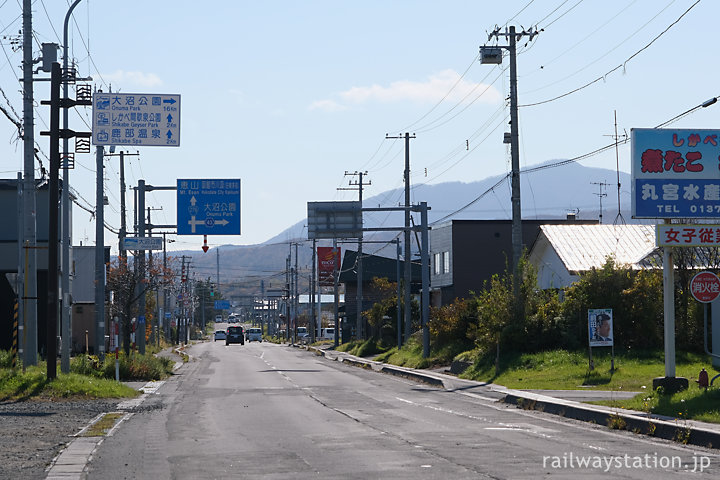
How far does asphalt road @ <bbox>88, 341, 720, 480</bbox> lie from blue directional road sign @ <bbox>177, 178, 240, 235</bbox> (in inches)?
501

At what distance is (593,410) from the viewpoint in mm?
18188

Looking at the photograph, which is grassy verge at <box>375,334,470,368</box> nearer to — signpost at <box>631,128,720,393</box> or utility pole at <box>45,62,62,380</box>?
utility pole at <box>45,62,62,380</box>

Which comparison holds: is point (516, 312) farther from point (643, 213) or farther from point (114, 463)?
point (114, 463)

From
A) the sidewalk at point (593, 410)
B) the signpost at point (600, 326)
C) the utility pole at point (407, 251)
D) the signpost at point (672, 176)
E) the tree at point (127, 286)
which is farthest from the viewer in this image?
the utility pole at point (407, 251)

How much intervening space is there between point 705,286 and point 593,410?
341 cm

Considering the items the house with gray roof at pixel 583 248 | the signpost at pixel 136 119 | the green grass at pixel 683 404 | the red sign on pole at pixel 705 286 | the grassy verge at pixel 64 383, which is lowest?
the grassy verge at pixel 64 383

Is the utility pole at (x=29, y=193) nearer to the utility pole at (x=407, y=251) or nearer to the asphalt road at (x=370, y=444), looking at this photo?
the asphalt road at (x=370, y=444)

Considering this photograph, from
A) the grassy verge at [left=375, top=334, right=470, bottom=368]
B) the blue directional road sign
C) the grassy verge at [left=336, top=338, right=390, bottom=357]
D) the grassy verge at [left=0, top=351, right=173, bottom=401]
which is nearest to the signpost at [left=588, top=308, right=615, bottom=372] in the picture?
the grassy verge at [left=375, top=334, right=470, bottom=368]

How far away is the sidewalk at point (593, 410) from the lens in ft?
47.7

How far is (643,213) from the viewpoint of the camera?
19969 mm

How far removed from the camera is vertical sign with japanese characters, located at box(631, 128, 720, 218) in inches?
788

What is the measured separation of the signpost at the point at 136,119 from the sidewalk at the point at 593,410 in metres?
12.3

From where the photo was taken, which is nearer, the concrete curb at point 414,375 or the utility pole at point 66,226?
the utility pole at point 66,226

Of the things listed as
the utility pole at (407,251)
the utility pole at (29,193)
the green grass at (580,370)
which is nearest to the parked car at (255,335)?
the utility pole at (407,251)
